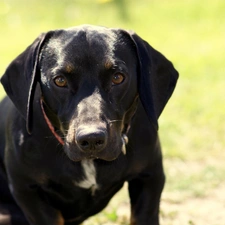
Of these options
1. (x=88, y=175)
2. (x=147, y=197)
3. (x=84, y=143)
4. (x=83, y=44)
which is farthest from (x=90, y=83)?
(x=147, y=197)

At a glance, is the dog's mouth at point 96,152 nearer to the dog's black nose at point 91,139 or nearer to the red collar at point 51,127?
the dog's black nose at point 91,139

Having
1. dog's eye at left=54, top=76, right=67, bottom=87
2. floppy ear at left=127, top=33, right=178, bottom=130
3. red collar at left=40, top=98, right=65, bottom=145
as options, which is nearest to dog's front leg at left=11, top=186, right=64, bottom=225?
red collar at left=40, top=98, right=65, bottom=145

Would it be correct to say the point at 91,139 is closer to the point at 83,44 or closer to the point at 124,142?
the point at 124,142

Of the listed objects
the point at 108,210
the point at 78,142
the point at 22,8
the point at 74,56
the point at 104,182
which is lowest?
the point at 108,210

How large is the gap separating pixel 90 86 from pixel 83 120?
262mm

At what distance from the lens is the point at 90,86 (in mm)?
4066

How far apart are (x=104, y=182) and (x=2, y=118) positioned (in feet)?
3.28

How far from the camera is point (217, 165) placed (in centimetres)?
639

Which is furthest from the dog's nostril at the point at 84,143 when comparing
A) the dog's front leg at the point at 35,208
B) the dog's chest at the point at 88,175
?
the dog's front leg at the point at 35,208

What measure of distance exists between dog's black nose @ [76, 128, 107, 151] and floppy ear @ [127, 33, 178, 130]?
21.1 inches

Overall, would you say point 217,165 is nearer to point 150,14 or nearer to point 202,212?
point 202,212

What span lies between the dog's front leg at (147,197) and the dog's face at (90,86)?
0.36m

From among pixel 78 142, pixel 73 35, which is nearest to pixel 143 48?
pixel 73 35

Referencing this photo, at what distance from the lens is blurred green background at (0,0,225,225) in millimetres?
5898
